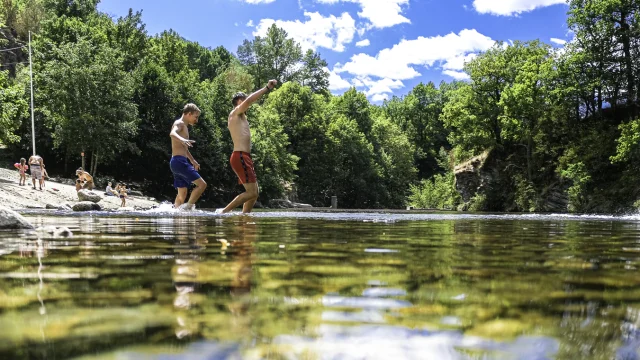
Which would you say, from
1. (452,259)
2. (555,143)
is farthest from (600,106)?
(452,259)

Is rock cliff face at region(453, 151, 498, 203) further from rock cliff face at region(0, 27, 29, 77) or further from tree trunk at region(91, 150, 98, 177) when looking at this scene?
rock cliff face at region(0, 27, 29, 77)

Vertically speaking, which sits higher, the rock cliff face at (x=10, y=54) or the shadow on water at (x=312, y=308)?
the rock cliff face at (x=10, y=54)

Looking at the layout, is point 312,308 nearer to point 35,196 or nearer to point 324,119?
point 35,196

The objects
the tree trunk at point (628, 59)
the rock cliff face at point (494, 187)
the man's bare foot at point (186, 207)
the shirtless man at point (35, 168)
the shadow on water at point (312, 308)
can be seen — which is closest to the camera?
the shadow on water at point (312, 308)

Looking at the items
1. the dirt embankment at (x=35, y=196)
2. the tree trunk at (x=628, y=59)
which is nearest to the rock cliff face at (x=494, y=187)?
the tree trunk at (x=628, y=59)

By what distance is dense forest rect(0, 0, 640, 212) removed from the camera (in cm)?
3412

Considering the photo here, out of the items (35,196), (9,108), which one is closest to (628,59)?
(35,196)

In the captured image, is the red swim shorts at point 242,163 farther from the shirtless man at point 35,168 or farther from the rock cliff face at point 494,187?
the rock cliff face at point 494,187

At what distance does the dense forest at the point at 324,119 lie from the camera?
34.1 metres

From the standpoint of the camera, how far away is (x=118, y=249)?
3.27 metres

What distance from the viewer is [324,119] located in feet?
219

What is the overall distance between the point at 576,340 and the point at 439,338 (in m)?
0.32

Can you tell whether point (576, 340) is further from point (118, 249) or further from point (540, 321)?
point (118, 249)

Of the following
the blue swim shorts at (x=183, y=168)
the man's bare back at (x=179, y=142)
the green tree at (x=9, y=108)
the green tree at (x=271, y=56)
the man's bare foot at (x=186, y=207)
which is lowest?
the man's bare foot at (x=186, y=207)
